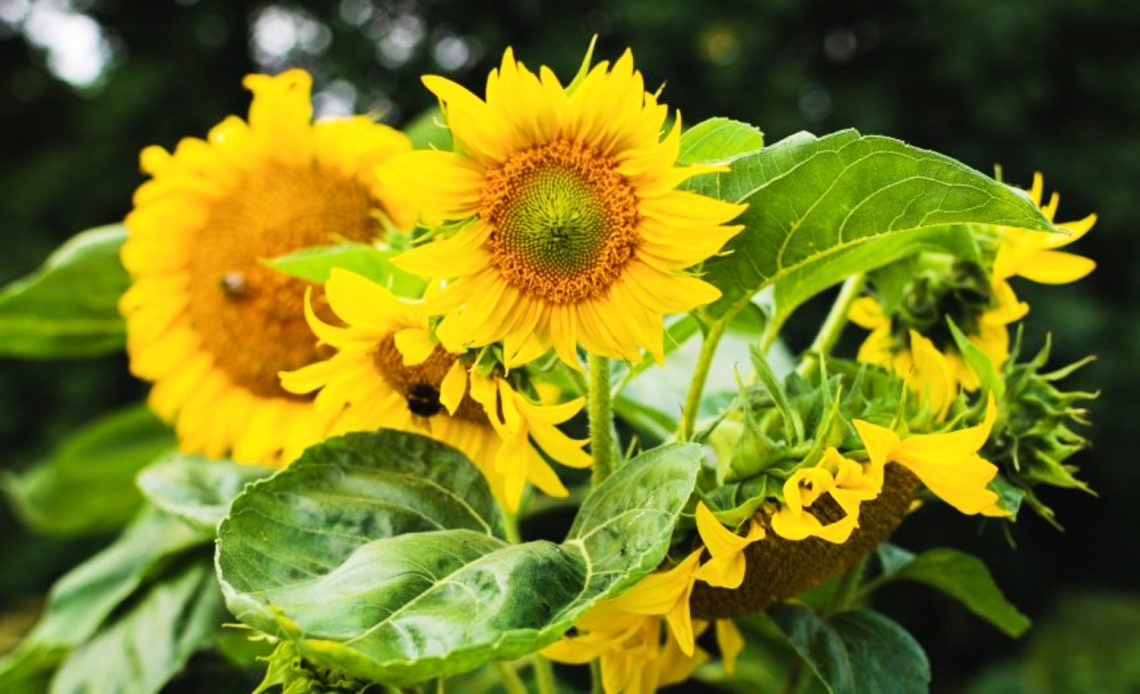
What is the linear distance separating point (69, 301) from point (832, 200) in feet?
1.89

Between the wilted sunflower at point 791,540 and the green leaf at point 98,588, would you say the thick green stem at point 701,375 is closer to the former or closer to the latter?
the wilted sunflower at point 791,540

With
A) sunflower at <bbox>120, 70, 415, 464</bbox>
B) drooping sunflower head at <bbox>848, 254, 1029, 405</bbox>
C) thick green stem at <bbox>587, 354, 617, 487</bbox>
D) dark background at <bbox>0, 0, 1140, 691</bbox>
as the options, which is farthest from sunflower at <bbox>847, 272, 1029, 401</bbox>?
dark background at <bbox>0, 0, 1140, 691</bbox>

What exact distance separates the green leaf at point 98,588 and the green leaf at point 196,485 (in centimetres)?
3

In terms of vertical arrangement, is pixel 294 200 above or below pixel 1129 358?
above

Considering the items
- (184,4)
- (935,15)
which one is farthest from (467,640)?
(184,4)

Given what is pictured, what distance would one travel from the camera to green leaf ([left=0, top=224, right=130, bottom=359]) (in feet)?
2.69

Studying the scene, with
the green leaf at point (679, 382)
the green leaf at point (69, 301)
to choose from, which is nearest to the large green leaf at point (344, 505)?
the green leaf at point (679, 382)

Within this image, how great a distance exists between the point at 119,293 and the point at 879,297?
0.53 m

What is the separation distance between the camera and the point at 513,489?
1.54ft

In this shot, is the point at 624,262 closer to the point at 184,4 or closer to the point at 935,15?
the point at 935,15

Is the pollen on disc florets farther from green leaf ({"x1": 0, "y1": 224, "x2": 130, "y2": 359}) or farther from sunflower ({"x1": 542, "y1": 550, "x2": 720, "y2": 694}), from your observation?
green leaf ({"x1": 0, "y1": 224, "x2": 130, "y2": 359})

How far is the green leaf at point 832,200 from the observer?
15.7 inches

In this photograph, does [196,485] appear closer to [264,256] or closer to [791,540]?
[264,256]

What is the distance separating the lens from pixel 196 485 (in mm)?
628
